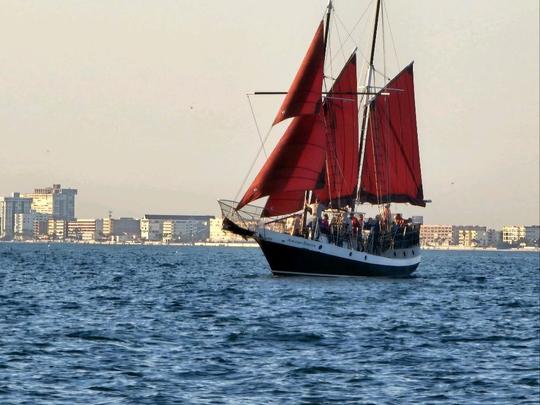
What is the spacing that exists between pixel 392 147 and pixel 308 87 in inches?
566

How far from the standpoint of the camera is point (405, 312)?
55.9 m

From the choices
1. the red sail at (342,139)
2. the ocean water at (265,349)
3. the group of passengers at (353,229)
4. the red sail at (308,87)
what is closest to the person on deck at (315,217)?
the group of passengers at (353,229)

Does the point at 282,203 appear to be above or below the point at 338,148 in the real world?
below

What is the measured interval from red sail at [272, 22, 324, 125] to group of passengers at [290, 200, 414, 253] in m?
7.06

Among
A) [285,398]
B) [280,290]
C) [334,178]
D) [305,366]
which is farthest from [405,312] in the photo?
[334,178]

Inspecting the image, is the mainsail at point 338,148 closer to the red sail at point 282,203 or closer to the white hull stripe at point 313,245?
the red sail at point 282,203

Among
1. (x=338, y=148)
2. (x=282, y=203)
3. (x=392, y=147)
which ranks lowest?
(x=282, y=203)

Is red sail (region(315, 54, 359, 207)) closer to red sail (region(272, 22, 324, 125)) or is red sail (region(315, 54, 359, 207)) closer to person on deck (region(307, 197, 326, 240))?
person on deck (region(307, 197, 326, 240))

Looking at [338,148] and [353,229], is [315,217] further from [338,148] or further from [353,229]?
[338,148]

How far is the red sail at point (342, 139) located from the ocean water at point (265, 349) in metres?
23.5

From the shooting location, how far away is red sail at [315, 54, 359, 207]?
297 ft

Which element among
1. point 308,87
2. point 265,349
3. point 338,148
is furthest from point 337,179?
point 265,349

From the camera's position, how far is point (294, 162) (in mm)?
83250

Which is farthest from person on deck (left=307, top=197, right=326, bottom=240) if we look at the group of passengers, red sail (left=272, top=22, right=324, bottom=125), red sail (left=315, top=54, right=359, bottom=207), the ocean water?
Result: the ocean water
